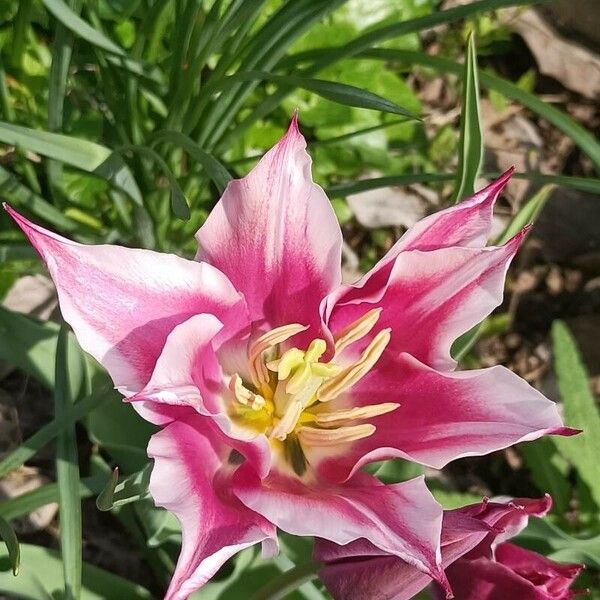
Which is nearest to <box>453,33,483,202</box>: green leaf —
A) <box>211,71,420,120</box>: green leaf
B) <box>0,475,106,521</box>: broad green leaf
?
<box>211,71,420,120</box>: green leaf

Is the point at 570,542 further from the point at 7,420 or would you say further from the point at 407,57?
the point at 7,420

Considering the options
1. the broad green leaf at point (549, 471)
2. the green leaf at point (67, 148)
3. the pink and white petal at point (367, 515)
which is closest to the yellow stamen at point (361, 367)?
the pink and white petal at point (367, 515)

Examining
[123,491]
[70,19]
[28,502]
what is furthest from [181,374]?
[70,19]

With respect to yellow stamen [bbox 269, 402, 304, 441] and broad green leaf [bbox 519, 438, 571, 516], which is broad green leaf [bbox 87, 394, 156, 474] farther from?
broad green leaf [bbox 519, 438, 571, 516]

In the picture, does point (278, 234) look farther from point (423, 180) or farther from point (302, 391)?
point (423, 180)

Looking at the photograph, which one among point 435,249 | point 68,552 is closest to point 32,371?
point 68,552

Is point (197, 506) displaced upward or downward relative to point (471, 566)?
upward

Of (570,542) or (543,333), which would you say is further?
(543,333)

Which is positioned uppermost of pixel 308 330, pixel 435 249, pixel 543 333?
pixel 435 249
